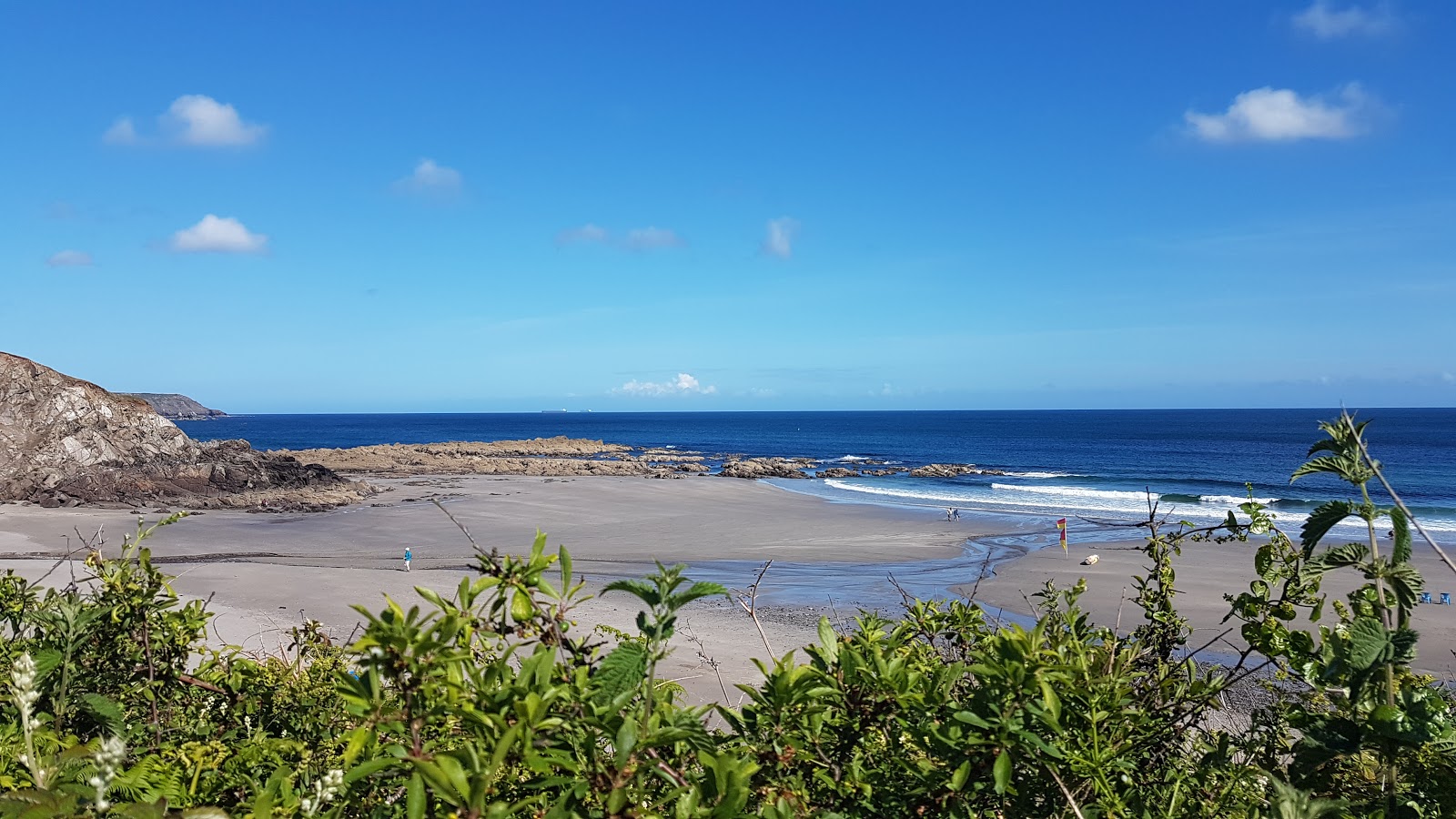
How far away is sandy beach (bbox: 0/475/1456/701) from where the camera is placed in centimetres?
1448

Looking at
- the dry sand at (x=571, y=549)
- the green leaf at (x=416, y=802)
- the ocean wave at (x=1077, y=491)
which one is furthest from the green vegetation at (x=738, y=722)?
the ocean wave at (x=1077, y=491)

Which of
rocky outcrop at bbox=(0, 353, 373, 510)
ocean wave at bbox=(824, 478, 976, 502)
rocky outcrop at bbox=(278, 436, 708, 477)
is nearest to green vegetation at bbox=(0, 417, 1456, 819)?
rocky outcrop at bbox=(0, 353, 373, 510)

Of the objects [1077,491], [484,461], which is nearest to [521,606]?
[1077,491]

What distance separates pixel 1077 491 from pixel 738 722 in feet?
134

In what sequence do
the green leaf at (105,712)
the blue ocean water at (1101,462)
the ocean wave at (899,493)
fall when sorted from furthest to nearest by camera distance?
the ocean wave at (899,493) < the blue ocean water at (1101,462) < the green leaf at (105,712)

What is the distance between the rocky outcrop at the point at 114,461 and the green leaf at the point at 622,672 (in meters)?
31.1

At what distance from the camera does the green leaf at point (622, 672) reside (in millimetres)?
1312

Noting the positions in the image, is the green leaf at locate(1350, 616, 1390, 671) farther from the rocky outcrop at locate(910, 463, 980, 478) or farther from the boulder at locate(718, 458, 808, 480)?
the rocky outcrop at locate(910, 463, 980, 478)

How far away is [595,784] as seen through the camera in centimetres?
121

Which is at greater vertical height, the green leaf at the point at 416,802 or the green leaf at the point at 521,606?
the green leaf at the point at 521,606

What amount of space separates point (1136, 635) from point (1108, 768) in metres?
0.64

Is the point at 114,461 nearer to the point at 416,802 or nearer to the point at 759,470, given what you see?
the point at 759,470

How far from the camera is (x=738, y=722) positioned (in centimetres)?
159

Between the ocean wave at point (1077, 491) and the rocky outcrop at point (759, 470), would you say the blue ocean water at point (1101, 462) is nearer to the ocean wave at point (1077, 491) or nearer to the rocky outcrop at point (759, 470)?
the ocean wave at point (1077, 491)
